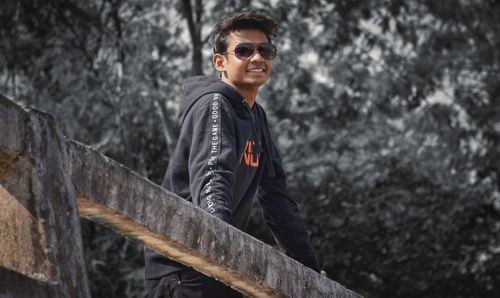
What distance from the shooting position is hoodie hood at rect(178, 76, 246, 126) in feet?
9.68

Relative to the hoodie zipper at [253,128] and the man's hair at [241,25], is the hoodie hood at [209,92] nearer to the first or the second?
the hoodie zipper at [253,128]

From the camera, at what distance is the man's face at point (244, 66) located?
10.3 feet

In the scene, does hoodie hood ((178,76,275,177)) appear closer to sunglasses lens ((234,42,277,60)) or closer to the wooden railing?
sunglasses lens ((234,42,277,60))

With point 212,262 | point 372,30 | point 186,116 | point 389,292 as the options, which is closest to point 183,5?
point 372,30

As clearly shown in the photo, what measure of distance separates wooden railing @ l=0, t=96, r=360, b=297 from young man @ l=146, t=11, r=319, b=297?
2.17 ft

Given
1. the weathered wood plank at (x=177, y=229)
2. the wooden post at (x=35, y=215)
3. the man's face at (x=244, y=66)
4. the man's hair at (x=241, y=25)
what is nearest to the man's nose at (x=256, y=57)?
the man's face at (x=244, y=66)

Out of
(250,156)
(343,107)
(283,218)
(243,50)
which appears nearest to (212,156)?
(250,156)

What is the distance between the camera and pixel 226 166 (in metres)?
2.75

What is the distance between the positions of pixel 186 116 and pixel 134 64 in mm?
8475

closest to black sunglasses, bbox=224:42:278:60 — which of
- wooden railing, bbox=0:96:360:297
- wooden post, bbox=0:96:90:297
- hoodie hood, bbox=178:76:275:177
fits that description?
hoodie hood, bbox=178:76:275:177

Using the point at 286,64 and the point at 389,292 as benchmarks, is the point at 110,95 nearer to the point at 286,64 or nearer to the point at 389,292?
the point at 286,64

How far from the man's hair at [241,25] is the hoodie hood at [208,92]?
214mm

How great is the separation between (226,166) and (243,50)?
0.56 m

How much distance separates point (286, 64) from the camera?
1159cm
